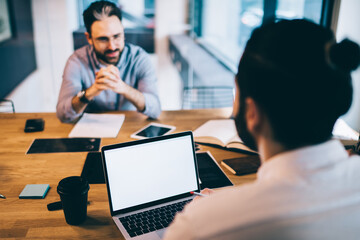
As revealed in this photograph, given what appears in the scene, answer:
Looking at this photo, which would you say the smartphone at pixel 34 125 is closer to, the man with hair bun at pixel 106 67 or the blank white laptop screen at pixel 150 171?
the man with hair bun at pixel 106 67

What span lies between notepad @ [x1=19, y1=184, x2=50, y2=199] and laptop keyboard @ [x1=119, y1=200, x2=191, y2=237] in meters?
0.32

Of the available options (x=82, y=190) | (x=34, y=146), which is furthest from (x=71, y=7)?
(x=82, y=190)

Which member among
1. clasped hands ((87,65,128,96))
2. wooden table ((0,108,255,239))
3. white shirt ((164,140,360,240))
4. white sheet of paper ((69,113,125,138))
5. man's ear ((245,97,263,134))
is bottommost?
wooden table ((0,108,255,239))

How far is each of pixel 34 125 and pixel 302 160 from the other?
1440mm

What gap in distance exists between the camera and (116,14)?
2.05m

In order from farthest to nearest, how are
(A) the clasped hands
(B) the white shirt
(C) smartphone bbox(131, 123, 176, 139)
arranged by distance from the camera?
1. (A) the clasped hands
2. (C) smartphone bbox(131, 123, 176, 139)
3. (B) the white shirt

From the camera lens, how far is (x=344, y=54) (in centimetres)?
54

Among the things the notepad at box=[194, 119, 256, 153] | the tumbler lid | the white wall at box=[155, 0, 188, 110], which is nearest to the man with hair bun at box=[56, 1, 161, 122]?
the notepad at box=[194, 119, 256, 153]

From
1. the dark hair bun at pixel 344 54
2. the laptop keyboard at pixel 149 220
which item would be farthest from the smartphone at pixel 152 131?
the dark hair bun at pixel 344 54

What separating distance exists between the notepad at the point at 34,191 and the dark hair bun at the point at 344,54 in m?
0.96

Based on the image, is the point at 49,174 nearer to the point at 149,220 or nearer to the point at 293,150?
the point at 149,220

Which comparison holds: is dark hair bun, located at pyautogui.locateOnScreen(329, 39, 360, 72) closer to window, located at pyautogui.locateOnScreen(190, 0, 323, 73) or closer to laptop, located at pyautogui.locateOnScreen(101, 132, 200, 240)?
laptop, located at pyautogui.locateOnScreen(101, 132, 200, 240)

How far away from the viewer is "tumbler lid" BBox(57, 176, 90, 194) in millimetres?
947

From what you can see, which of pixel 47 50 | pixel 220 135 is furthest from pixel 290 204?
pixel 47 50
